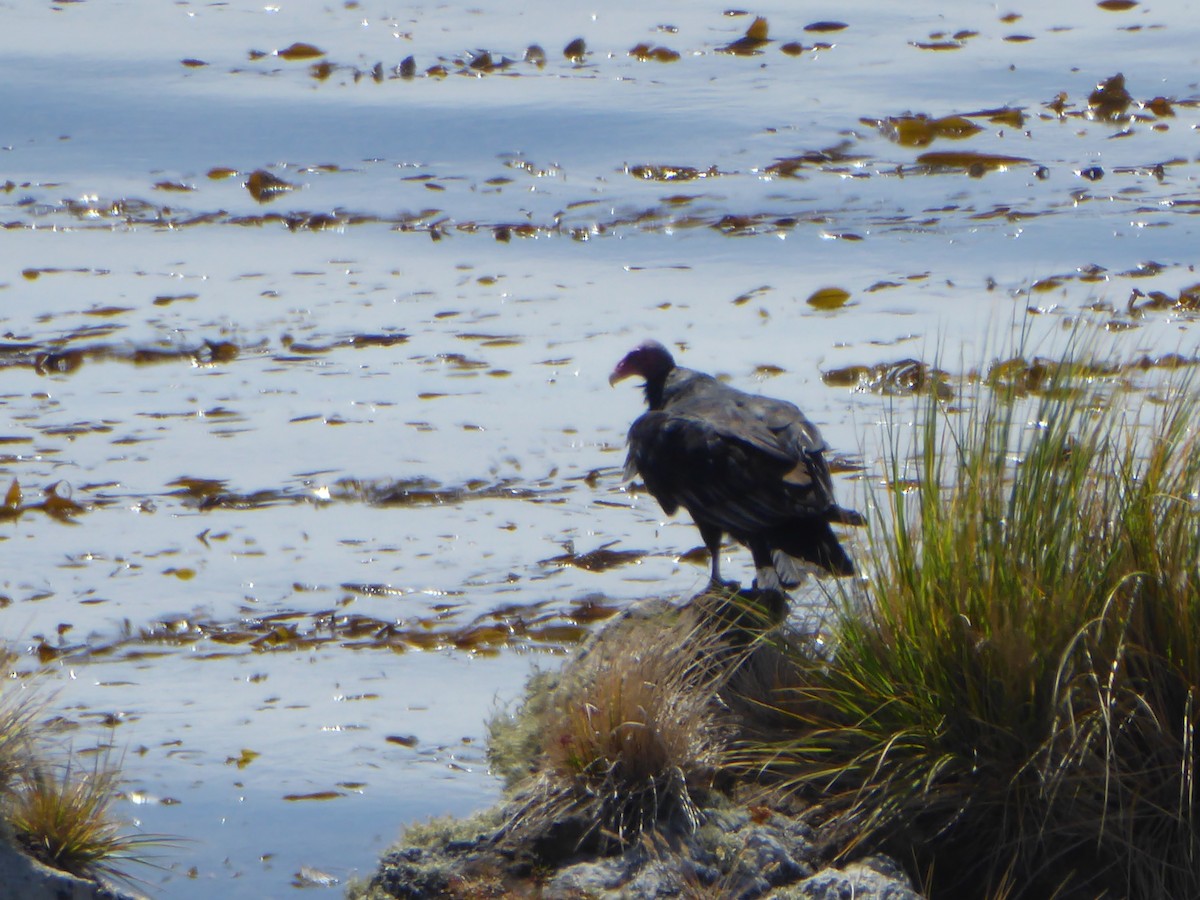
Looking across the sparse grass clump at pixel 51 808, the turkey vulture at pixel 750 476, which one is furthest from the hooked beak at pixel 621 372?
the sparse grass clump at pixel 51 808

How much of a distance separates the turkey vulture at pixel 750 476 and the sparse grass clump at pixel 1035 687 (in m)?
0.46

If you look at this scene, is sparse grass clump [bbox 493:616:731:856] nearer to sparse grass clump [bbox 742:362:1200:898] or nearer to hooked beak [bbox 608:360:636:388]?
sparse grass clump [bbox 742:362:1200:898]

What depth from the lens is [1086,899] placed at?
11.1 ft

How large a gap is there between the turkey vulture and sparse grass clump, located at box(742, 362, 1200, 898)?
457 millimetres

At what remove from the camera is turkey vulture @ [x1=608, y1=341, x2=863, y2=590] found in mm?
4289

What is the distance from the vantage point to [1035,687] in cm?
341

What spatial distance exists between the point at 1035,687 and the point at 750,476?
1.22 meters

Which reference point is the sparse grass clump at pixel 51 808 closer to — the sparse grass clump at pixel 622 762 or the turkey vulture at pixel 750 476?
the sparse grass clump at pixel 622 762

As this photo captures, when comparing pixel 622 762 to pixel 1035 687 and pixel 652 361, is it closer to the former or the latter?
pixel 1035 687

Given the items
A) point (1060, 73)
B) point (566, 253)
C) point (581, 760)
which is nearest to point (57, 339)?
point (566, 253)

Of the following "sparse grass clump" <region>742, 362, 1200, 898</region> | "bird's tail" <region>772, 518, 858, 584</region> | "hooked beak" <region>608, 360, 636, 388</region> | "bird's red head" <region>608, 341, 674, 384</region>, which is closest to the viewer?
"sparse grass clump" <region>742, 362, 1200, 898</region>

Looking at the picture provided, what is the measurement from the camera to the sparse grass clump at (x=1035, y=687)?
3381 millimetres

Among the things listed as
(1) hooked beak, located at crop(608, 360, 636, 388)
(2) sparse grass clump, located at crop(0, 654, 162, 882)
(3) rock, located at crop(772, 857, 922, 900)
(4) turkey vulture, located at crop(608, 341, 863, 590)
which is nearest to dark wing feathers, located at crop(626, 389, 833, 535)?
(4) turkey vulture, located at crop(608, 341, 863, 590)

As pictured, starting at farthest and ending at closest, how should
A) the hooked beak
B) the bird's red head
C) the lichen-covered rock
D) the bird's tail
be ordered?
1. the hooked beak
2. the bird's red head
3. the bird's tail
4. the lichen-covered rock
